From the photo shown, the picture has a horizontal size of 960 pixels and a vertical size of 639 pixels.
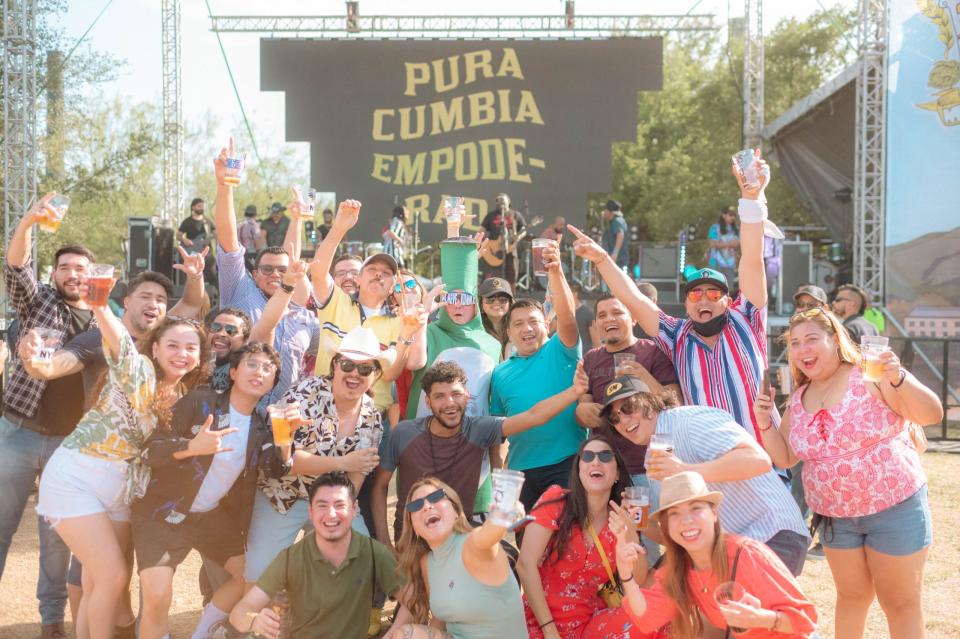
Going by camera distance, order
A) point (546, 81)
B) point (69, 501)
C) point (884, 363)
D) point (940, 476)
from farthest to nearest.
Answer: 1. point (546, 81)
2. point (940, 476)
3. point (69, 501)
4. point (884, 363)

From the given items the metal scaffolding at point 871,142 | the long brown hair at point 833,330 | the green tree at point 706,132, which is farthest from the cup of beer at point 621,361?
the green tree at point 706,132

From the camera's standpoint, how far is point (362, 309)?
4980mm

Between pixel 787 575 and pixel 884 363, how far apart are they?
86 centimetres

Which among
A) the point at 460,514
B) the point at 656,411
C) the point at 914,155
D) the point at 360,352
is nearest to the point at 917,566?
the point at 656,411

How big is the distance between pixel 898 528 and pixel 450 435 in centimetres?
191

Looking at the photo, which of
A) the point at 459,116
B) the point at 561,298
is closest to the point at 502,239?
the point at 459,116

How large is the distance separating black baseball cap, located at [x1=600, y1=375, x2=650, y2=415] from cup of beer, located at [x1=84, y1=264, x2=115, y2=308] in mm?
1947

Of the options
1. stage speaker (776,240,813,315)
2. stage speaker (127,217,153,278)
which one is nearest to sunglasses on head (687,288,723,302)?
stage speaker (776,240,813,315)

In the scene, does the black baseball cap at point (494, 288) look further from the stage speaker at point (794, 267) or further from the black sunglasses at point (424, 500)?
the stage speaker at point (794, 267)

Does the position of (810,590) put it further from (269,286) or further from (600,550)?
(269,286)

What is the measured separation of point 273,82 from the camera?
16.0 m

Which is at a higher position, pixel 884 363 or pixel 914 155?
pixel 914 155

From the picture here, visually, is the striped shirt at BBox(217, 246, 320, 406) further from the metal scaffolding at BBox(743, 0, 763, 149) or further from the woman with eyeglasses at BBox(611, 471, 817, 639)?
the metal scaffolding at BBox(743, 0, 763, 149)

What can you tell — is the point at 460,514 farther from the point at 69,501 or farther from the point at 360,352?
the point at 69,501
